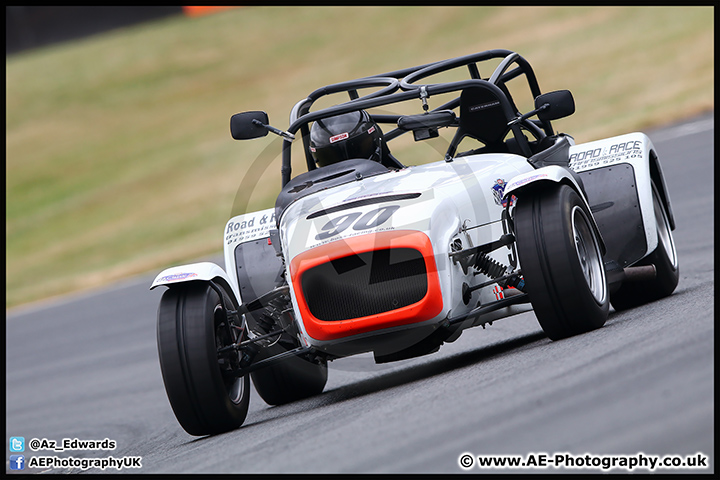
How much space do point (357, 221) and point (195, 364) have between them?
4.10 feet

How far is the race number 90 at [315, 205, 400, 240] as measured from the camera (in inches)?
220

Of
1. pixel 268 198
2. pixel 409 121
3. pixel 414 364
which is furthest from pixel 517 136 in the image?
pixel 268 198

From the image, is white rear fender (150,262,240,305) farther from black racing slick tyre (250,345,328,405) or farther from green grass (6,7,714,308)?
green grass (6,7,714,308)

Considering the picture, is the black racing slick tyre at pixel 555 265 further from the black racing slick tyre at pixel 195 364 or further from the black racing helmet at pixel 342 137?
the black racing slick tyre at pixel 195 364

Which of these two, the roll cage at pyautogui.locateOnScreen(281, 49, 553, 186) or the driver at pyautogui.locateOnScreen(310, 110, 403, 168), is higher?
the roll cage at pyautogui.locateOnScreen(281, 49, 553, 186)

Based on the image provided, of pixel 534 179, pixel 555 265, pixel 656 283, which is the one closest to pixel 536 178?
pixel 534 179

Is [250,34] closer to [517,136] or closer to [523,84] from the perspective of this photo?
[523,84]

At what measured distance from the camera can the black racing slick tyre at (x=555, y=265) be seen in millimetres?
5512

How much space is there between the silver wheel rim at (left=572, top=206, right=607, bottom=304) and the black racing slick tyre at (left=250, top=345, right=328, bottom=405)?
6.93 feet

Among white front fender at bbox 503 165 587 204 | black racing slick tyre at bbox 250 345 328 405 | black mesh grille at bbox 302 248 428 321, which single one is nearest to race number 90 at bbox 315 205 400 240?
black mesh grille at bbox 302 248 428 321

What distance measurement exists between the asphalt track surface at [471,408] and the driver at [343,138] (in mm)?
1538

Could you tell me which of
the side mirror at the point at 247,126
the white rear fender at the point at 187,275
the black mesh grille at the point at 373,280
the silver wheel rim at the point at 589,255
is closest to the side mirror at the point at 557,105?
the silver wheel rim at the point at 589,255

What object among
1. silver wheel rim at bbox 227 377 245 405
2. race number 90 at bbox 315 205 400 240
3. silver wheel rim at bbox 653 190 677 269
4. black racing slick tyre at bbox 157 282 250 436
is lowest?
silver wheel rim at bbox 227 377 245 405

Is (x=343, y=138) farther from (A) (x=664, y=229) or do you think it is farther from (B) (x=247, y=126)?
(A) (x=664, y=229)
